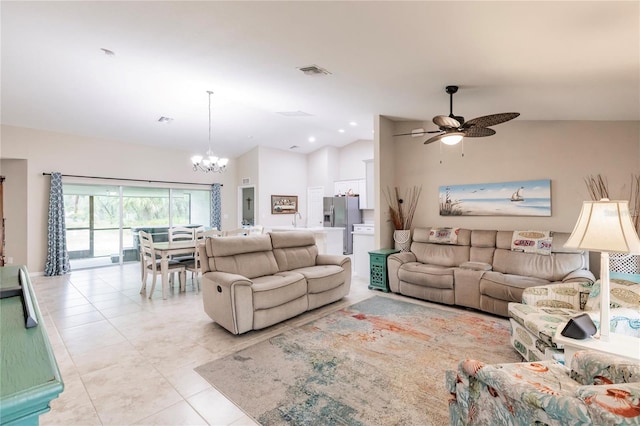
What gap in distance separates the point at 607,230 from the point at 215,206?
838 centimetres

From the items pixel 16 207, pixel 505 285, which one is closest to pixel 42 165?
pixel 16 207

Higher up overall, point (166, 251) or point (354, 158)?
point (354, 158)

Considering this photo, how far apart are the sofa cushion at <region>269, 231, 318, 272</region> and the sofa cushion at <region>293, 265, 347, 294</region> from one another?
0.42ft

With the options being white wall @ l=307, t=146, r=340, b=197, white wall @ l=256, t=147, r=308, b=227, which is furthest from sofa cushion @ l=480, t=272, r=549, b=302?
white wall @ l=256, t=147, r=308, b=227

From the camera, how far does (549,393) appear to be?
44.2 inches

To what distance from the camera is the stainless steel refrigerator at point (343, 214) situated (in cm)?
854

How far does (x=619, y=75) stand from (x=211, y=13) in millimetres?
3495

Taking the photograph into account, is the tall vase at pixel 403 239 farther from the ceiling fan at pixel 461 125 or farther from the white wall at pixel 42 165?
the white wall at pixel 42 165

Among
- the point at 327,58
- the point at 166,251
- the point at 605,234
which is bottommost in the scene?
the point at 166,251

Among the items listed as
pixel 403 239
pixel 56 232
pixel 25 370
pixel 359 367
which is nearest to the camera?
pixel 25 370

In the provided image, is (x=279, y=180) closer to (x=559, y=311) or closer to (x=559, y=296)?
(x=559, y=296)

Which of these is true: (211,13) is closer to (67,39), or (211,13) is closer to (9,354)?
(67,39)

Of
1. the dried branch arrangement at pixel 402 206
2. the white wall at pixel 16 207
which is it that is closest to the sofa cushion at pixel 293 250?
the dried branch arrangement at pixel 402 206

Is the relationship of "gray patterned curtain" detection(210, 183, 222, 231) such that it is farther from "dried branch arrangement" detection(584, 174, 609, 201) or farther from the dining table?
"dried branch arrangement" detection(584, 174, 609, 201)
